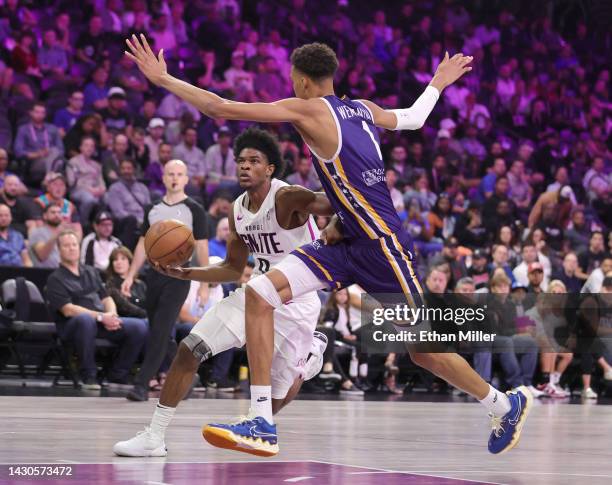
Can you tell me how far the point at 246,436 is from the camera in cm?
477

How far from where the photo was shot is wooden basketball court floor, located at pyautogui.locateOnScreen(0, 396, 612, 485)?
462cm

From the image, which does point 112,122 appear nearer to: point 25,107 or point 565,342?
point 25,107

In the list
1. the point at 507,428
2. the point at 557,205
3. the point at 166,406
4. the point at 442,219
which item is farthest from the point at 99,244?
the point at 557,205

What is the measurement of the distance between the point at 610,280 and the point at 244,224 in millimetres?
8277

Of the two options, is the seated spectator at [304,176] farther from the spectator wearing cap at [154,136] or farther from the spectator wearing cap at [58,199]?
the spectator wearing cap at [58,199]

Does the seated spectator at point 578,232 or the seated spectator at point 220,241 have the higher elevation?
the seated spectator at point 578,232

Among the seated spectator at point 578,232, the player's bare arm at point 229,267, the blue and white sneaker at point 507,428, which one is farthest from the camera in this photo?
the seated spectator at point 578,232

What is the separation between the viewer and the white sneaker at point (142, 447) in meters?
5.17

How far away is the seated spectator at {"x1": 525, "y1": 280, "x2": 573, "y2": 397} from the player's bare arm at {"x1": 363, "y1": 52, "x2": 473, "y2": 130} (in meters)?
7.01

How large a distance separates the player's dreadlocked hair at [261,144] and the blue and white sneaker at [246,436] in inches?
59.3

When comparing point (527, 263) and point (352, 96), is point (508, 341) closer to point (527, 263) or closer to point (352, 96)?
point (527, 263)

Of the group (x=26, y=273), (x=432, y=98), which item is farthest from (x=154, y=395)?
(x=432, y=98)

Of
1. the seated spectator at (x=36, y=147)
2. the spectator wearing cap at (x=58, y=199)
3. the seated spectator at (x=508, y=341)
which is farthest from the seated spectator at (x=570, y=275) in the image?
the seated spectator at (x=36, y=147)

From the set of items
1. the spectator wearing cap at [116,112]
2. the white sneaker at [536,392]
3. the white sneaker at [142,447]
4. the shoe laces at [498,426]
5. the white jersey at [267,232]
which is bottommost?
the white sneaker at [142,447]
